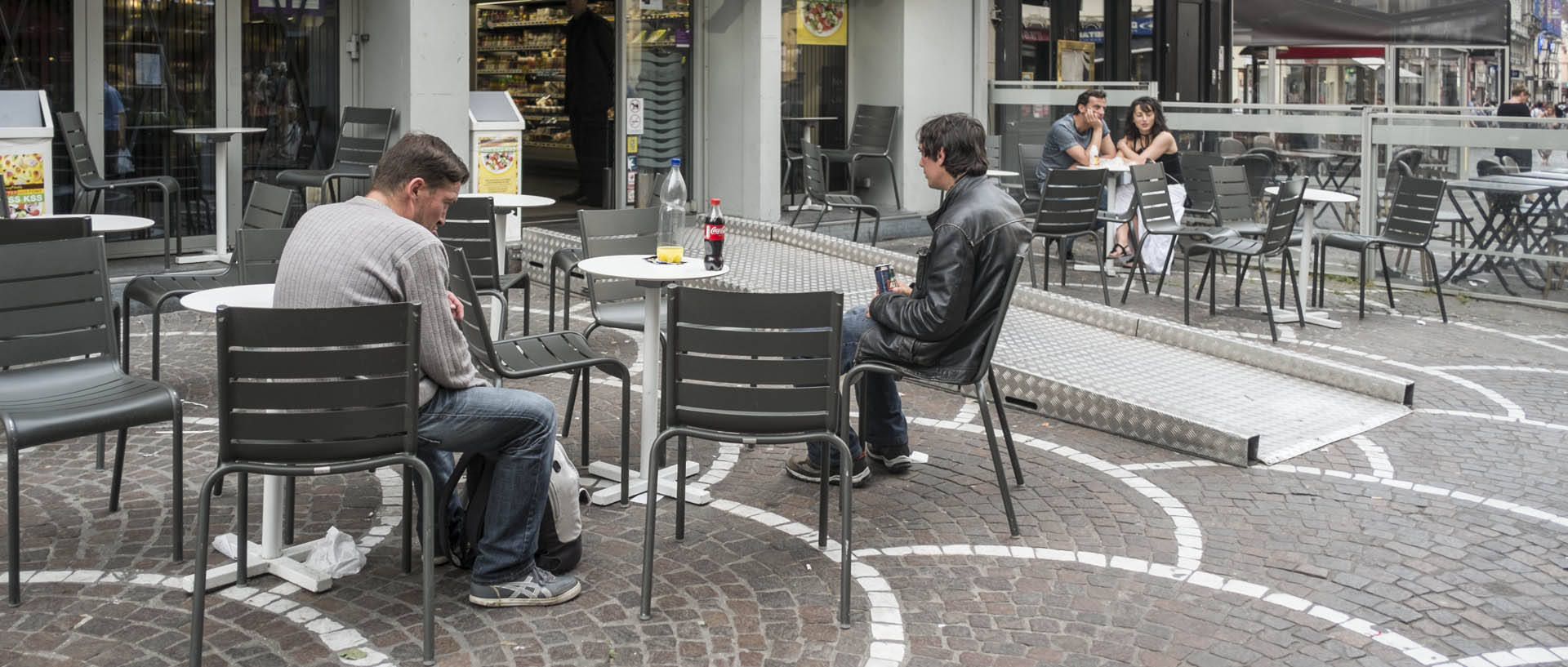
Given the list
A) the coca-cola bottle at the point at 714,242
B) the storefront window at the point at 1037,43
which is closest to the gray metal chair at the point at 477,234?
the coca-cola bottle at the point at 714,242

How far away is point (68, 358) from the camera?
213 inches

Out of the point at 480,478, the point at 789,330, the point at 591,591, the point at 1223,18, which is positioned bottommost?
the point at 591,591

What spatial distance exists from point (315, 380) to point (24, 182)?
23.5 ft

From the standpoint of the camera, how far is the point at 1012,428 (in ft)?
23.9

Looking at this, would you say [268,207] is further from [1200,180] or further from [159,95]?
[1200,180]

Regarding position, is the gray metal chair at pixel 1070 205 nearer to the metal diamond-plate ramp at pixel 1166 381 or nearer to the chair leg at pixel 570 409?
the metal diamond-plate ramp at pixel 1166 381

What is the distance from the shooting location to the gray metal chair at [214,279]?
21.7ft

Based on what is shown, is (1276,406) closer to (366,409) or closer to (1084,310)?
(1084,310)

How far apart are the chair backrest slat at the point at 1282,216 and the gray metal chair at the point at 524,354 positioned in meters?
5.81

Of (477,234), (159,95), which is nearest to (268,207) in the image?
(477,234)

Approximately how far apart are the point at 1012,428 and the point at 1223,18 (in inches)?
613

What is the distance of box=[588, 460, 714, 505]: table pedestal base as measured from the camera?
5.92 meters

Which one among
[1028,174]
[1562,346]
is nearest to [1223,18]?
[1028,174]

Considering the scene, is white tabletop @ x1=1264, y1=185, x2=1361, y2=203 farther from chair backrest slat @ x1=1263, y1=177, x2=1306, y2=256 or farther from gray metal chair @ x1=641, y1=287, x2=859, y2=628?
gray metal chair @ x1=641, y1=287, x2=859, y2=628
